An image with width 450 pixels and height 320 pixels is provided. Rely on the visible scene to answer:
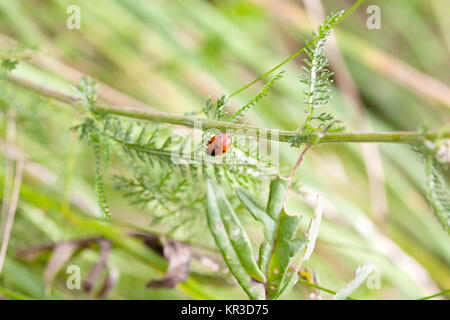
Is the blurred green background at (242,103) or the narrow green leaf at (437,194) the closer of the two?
the narrow green leaf at (437,194)

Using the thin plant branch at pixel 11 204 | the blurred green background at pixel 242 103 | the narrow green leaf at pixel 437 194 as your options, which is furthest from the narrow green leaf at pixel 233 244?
the blurred green background at pixel 242 103

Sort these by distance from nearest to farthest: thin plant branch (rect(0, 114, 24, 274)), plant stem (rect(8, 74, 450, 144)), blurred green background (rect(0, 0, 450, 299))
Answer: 1. plant stem (rect(8, 74, 450, 144))
2. thin plant branch (rect(0, 114, 24, 274))
3. blurred green background (rect(0, 0, 450, 299))

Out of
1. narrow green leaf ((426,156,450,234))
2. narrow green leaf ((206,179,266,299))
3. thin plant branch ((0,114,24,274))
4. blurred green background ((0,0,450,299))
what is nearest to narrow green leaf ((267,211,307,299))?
narrow green leaf ((206,179,266,299))

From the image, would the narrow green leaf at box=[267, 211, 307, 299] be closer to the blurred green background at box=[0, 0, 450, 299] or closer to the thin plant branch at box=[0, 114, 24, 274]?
the thin plant branch at box=[0, 114, 24, 274]

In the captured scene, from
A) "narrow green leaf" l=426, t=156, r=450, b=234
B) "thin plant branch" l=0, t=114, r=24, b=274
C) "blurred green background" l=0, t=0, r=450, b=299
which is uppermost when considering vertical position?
"blurred green background" l=0, t=0, r=450, b=299

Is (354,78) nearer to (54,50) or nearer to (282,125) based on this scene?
(282,125)

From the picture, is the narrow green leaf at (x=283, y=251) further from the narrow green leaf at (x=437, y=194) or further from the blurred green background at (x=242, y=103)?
the blurred green background at (x=242, y=103)

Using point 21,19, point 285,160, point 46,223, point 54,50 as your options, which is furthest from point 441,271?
point 21,19

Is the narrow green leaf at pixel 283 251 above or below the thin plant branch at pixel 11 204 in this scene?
below
